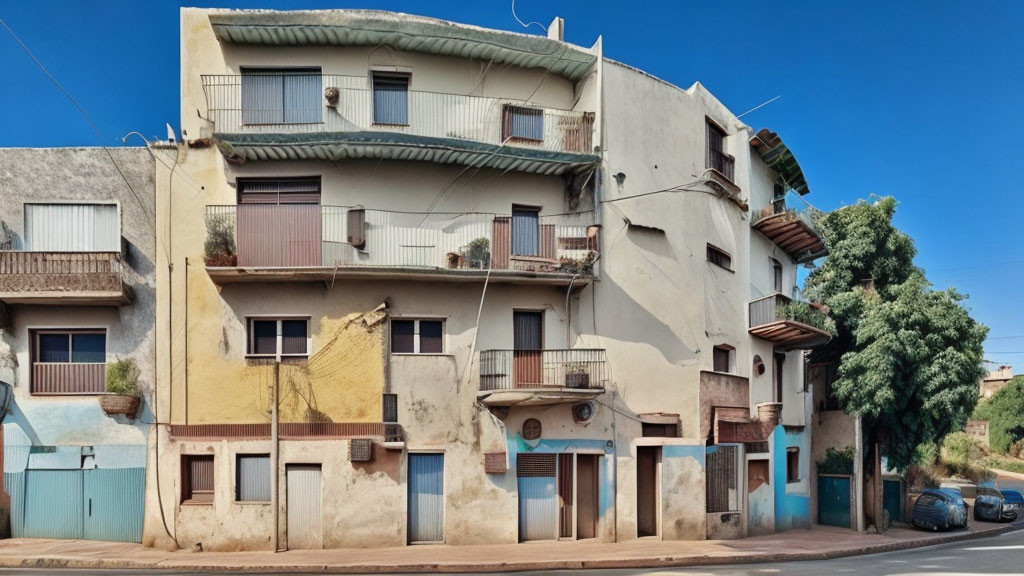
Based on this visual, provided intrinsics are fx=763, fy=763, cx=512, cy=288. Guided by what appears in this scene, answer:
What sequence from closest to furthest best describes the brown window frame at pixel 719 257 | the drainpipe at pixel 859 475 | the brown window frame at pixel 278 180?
the brown window frame at pixel 278 180
the brown window frame at pixel 719 257
the drainpipe at pixel 859 475

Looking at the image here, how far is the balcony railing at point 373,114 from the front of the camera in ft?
58.4

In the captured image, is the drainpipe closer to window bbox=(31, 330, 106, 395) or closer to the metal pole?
the metal pole

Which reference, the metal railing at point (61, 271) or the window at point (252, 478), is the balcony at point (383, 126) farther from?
the window at point (252, 478)

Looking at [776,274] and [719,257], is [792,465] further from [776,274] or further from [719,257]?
[719,257]

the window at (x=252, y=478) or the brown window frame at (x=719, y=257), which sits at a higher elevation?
the brown window frame at (x=719, y=257)

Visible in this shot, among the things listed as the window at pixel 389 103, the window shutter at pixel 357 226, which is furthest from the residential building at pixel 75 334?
the window at pixel 389 103

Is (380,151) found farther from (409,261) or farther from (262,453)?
(262,453)

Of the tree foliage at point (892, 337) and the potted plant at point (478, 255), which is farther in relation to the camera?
the tree foliage at point (892, 337)

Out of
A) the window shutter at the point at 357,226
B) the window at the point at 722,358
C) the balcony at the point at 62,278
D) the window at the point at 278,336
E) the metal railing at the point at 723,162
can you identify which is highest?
the metal railing at the point at 723,162

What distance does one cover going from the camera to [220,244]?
17203mm

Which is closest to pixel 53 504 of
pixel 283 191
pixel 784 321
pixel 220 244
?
pixel 220 244

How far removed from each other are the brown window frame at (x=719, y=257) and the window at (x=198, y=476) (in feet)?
45.6

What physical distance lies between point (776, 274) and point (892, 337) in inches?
179

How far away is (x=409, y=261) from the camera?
58.7 feet
